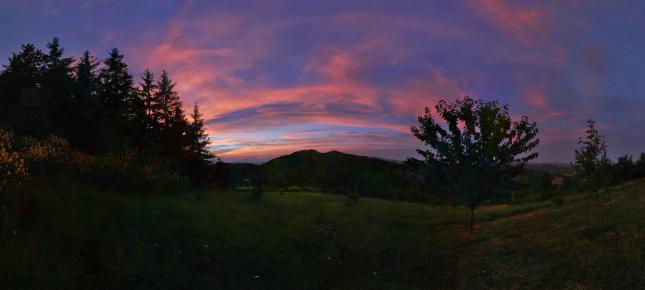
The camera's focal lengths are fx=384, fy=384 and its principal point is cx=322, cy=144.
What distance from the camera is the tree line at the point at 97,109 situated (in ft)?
111

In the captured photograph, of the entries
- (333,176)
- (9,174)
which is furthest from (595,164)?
(333,176)

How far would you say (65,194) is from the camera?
1384cm

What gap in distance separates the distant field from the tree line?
59.4 feet

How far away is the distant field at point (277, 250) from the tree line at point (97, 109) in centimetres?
1810

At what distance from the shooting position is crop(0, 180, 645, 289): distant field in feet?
29.4

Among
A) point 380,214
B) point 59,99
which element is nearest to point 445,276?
point 380,214

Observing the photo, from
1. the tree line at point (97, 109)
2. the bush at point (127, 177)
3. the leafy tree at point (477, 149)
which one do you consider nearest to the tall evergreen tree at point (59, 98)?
the tree line at point (97, 109)

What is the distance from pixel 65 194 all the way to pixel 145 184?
26.9 ft

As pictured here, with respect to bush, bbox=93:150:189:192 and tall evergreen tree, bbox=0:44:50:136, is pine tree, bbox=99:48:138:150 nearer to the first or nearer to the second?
tall evergreen tree, bbox=0:44:50:136

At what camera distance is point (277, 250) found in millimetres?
12430

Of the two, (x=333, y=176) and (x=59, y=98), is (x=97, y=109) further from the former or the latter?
(x=333, y=176)

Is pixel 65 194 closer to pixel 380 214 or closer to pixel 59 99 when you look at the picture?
pixel 380 214

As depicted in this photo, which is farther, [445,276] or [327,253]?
[327,253]

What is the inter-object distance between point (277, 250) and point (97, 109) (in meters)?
33.0
